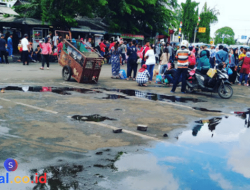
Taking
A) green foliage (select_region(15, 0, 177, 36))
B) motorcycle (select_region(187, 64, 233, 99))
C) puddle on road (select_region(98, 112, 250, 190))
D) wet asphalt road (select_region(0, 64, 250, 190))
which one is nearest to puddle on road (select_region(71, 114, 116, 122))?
wet asphalt road (select_region(0, 64, 250, 190))

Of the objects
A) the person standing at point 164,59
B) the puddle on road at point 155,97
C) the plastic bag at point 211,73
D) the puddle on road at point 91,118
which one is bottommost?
the puddle on road at point 91,118

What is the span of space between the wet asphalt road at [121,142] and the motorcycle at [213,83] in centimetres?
114

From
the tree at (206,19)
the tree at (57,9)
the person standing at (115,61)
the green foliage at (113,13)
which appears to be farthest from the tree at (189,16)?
the person standing at (115,61)

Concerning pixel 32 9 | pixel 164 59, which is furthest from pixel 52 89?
pixel 32 9

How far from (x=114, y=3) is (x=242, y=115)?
24485mm

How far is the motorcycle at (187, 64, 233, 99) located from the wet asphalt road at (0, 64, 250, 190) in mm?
1141

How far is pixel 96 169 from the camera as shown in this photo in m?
4.34

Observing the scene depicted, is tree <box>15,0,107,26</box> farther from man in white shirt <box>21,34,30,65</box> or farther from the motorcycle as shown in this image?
the motorcycle

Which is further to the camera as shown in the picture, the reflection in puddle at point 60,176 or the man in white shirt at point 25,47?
the man in white shirt at point 25,47

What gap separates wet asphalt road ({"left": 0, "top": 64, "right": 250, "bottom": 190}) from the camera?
4.13 meters

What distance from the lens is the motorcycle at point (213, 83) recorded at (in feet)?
36.3

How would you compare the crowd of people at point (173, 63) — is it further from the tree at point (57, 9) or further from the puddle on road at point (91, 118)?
the tree at point (57, 9)

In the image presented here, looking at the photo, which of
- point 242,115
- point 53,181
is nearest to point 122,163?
point 53,181

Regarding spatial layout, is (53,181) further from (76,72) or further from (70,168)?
(76,72)
